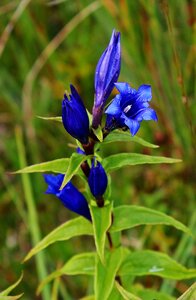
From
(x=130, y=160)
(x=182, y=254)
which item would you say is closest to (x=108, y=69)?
(x=130, y=160)

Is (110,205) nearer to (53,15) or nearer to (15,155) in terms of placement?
(15,155)

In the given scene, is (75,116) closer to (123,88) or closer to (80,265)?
(123,88)

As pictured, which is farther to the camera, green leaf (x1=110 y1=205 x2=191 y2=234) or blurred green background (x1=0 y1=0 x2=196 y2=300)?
blurred green background (x1=0 y1=0 x2=196 y2=300)

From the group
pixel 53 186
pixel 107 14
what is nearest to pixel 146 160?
pixel 53 186

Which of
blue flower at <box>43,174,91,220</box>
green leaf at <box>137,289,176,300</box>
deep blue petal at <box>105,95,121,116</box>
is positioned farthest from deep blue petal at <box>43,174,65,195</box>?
green leaf at <box>137,289,176,300</box>

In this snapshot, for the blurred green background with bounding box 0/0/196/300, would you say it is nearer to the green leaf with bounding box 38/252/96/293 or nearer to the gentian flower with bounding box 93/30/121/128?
the green leaf with bounding box 38/252/96/293

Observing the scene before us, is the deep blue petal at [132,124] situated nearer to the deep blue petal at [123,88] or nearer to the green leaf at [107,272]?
the deep blue petal at [123,88]
